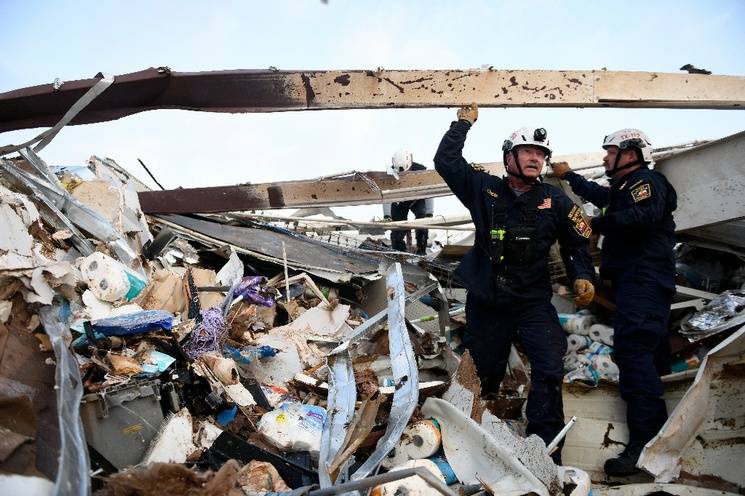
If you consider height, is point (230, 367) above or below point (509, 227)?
below

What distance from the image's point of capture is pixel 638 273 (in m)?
3.34

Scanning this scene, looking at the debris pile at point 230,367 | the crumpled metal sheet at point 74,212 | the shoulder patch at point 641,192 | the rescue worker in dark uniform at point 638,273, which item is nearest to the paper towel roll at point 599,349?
the debris pile at point 230,367

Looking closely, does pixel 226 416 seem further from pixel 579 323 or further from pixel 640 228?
pixel 579 323

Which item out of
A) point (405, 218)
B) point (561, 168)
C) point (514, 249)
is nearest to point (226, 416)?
point (514, 249)

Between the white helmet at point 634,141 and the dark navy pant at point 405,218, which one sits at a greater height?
the white helmet at point 634,141

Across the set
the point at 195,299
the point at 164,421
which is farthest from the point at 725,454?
the point at 195,299

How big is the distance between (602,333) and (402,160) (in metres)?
4.51

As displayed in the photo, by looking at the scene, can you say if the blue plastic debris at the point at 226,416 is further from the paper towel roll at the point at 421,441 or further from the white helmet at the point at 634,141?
the white helmet at the point at 634,141

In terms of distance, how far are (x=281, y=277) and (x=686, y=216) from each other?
340 centimetres

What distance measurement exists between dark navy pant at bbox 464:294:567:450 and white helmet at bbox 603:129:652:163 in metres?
1.35

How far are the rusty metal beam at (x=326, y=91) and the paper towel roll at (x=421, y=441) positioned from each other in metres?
1.92

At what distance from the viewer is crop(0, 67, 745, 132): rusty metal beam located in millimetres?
3162

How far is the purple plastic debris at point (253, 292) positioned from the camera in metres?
3.81

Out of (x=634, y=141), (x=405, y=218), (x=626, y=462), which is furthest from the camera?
(x=405, y=218)
